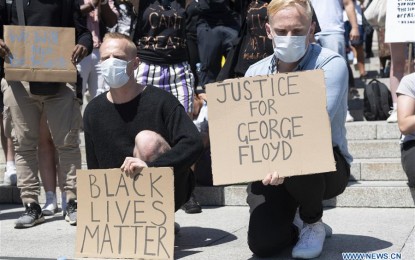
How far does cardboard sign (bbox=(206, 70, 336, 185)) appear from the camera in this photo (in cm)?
467

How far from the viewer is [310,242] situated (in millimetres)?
4895

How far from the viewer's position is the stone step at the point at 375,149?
7230 millimetres

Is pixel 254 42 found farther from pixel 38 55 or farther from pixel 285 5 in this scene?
pixel 285 5

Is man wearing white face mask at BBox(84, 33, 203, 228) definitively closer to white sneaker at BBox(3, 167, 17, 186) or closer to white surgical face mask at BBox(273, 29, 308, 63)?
white surgical face mask at BBox(273, 29, 308, 63)

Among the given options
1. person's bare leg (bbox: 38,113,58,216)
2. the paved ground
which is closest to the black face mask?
person's bare leg (bbox: 38,113,58,216)

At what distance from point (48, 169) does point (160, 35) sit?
133cm

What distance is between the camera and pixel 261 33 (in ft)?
22.4

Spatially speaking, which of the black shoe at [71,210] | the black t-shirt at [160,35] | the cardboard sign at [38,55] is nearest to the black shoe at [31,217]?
the black shoe at [71,210]

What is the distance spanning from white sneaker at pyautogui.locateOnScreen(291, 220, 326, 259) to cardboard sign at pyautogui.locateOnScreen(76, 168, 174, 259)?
70 centimetres

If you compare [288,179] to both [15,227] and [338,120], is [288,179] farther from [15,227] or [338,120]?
[15,227]

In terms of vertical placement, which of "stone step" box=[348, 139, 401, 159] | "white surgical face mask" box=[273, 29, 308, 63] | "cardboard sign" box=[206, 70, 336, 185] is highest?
"white surgical face mask" box=[273, 29, 308, 63]

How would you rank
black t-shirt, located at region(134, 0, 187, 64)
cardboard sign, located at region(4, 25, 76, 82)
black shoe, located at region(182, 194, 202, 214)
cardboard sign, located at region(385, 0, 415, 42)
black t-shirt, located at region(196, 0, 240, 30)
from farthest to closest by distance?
black t-shirt, located at region(196, 0, 240, 30)
cardboard sign, located at region(385, 0, 415, 42)
black t-shirt, located at region(134, 0, 187, 64)
black shoe, located at region(182, 194, 202, 214)
cardboard sign, located at region(4, 25, 76, 82)

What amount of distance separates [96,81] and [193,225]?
231cm

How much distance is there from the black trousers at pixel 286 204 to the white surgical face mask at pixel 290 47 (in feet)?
1.97
